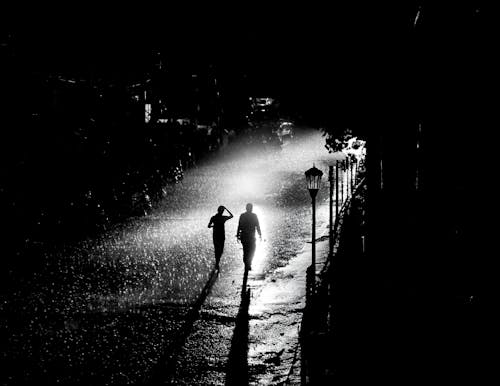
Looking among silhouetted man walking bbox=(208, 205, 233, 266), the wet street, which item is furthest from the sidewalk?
silhouetted man walking bbox=(208, 205, 233, 266)

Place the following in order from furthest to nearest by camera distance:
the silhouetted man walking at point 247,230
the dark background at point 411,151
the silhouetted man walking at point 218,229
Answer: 1. the silhouetted man walking at point 218,229
2. the silhouetted man walking at point 247,230
3. the dark background at point 411,151

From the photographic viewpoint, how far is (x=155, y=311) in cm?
1009

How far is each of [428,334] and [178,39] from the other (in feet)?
92.9

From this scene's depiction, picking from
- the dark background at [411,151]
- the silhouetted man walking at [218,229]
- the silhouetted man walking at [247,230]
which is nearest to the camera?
the dark background at [411,151]

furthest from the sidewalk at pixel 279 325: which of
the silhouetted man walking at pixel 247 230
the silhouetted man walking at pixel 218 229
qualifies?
the silhouetted man walking at pixel 218 229

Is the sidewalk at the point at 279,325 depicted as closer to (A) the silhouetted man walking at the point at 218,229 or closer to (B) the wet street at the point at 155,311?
(B) the wet street at the point at 155,311

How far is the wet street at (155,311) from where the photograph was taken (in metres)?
7.80

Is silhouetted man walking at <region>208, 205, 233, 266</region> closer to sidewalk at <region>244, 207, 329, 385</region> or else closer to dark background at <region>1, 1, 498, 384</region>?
sidewalk at <region>244, 207, 329, 385</region>

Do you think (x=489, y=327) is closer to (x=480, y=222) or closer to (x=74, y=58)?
(x=480, y=222)

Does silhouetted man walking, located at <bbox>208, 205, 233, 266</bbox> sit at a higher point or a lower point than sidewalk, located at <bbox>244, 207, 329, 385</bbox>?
higher

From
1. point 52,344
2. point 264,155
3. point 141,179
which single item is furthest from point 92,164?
point 264,155

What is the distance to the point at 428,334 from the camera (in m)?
7.86

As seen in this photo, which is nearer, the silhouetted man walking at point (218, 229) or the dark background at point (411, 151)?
the dark background at point (411, 151)

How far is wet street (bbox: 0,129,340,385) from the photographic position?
7805 millimetres
